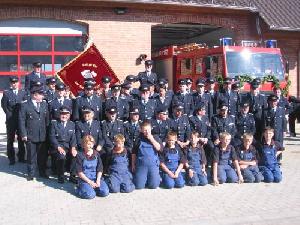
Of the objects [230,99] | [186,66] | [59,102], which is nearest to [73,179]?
[59,102]

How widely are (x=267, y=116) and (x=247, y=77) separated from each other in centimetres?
221

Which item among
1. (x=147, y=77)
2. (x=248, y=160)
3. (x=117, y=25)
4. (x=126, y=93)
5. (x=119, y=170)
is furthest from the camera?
(x=117, y=25)

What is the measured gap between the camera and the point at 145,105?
27.6 ft

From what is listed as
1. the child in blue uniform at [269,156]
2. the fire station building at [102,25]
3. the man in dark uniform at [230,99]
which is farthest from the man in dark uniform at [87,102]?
the fire station building at [102,25]

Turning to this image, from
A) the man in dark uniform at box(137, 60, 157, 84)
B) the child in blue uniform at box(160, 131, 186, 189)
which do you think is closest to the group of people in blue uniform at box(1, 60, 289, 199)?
the child in blue uniform at box(160, 131, 186, 189)

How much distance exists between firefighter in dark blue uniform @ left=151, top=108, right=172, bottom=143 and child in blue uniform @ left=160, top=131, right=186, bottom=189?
1.19ft

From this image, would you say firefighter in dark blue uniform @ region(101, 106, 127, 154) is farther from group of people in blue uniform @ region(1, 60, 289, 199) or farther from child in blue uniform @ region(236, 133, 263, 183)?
child in blue uniform @ region(236, 133, 263, 183)

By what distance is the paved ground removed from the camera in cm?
564

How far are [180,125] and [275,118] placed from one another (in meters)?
2.04

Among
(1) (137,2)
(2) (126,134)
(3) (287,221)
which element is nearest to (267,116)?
(2) (126,134)

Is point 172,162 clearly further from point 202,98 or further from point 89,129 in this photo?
point 202,98

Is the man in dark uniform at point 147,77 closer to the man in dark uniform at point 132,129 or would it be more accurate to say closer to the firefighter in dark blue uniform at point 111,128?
the man in dark uniform at point 132,129

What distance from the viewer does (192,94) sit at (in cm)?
917

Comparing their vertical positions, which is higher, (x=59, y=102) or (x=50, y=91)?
(x=50, y=91)
